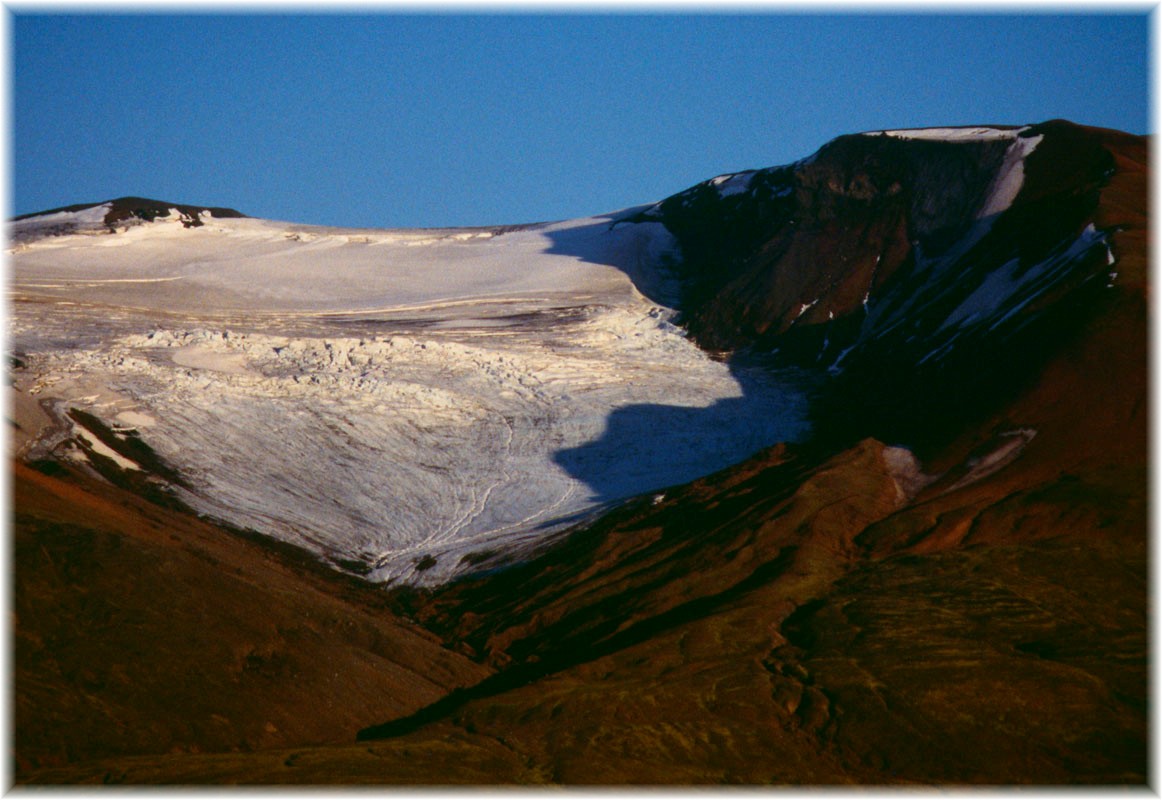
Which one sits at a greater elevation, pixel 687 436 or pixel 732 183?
pixel 732 183

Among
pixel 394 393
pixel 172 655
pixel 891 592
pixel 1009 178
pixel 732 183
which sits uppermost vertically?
pixel 732 183

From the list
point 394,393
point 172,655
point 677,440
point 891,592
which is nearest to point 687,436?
point 677,440

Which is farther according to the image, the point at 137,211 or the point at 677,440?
the point at 137,211

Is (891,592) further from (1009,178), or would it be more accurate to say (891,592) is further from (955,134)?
(955,134)

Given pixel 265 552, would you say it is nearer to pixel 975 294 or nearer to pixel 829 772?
pixel 829 772

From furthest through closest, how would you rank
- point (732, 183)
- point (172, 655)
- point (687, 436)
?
point (732, 183), point (687, 436), point (172, 655)

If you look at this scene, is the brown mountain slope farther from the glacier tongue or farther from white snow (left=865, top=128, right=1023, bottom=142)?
white snow (left=865, top=128, right=1023, bottom=142)

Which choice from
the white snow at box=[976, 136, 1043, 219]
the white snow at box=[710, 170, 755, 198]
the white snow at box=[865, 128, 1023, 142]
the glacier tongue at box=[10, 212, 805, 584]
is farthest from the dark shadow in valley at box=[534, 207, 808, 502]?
the white snow at box=[710, 170, 755, 198]
